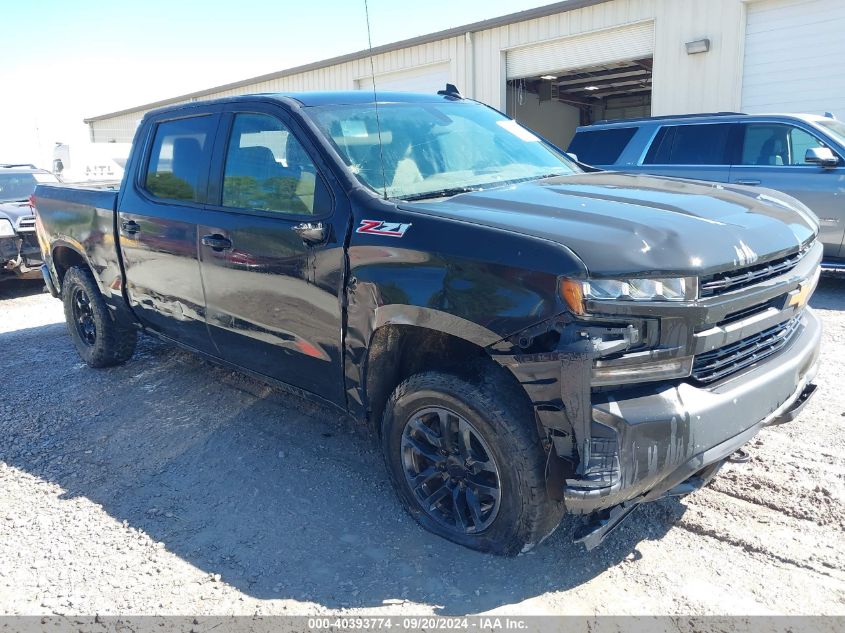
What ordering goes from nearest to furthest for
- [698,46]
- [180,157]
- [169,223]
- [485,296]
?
[485,296], [169,223], [180,157], [698,46]

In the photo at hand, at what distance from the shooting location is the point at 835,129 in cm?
754

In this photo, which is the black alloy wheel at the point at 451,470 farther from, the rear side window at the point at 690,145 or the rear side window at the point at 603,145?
the rear side window at the point at 603,145

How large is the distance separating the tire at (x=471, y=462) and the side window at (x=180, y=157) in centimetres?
193

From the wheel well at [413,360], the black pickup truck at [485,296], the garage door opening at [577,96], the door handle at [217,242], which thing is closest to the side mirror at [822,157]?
the black pickup truck at [485,296]

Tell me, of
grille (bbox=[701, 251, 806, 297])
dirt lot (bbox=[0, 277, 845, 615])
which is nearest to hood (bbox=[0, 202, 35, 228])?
dirt lot (bbox=[0, 277, 845, 615])

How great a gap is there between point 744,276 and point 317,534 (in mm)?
2107

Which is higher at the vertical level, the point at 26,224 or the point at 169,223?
the point at 169,223

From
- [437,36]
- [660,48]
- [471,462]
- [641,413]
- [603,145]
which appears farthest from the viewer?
[437,36]

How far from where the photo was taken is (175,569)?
2916 mm

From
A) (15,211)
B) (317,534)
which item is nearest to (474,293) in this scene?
(317,534)

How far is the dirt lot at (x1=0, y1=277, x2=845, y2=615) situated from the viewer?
266cm

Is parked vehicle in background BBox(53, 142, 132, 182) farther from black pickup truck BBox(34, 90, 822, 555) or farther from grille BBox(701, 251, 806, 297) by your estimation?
grille BBox(701, 251, 806, 297)

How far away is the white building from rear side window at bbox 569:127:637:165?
13.5 ft

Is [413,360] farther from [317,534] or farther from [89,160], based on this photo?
[89,160]
